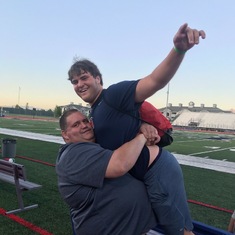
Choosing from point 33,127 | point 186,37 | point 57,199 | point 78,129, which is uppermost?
point 186,37

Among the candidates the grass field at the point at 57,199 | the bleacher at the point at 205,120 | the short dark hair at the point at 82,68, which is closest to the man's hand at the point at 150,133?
the short dark hair at the point at 82,68

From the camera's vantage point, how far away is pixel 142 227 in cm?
192

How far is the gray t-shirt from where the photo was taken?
1.80 meters

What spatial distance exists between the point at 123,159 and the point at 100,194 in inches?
10.8

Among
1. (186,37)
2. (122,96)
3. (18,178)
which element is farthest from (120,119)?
(18,178)

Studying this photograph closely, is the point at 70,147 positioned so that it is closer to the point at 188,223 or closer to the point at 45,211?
the point at 188,223

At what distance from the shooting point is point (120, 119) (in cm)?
186

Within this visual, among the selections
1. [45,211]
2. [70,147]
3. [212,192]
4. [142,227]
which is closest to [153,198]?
[142,227]

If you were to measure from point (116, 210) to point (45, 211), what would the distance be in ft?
11.4

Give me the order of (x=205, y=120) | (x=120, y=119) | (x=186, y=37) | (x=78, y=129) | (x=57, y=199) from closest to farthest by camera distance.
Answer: (x=186, y=37)
(x=120, y=119)
(x=78, y=129)
(x=57, y=199)
(x=205, y=120)

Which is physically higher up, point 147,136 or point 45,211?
point 147,136

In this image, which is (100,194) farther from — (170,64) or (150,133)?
(170,64)

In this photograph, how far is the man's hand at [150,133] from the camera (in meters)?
1.88

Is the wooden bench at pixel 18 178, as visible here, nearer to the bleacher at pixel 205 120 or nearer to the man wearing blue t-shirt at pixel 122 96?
the man wearing blue t-shirt at pixel 122 96
